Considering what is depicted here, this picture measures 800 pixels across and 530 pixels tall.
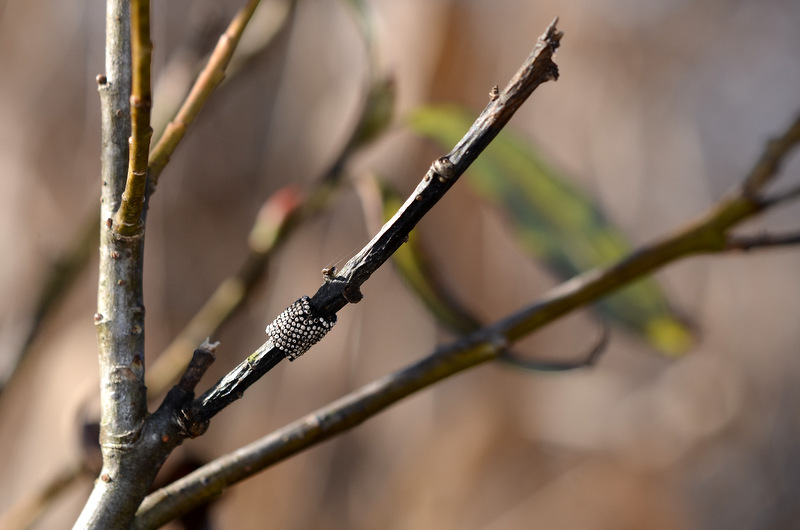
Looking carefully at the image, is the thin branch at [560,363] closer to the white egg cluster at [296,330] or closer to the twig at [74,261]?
the white egg cluster at [296,330]

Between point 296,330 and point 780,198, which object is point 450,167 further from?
point 780,198

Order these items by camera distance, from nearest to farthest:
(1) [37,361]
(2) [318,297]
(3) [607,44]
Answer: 1. (2) [318,297]
2. (1) [37,361]
3. (3) [607,44]

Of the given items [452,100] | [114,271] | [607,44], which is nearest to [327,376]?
[452,100]

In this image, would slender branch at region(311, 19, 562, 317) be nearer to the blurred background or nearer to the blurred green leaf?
the blurred green leaf

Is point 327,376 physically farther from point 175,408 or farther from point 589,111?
point 175,408

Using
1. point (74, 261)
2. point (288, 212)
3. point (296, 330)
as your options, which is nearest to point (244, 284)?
point (288, 212)

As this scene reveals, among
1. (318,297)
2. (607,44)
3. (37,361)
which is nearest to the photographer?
(318,297)

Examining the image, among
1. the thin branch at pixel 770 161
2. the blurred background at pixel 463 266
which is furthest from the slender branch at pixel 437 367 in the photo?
the blurred background at pixel 463 266
